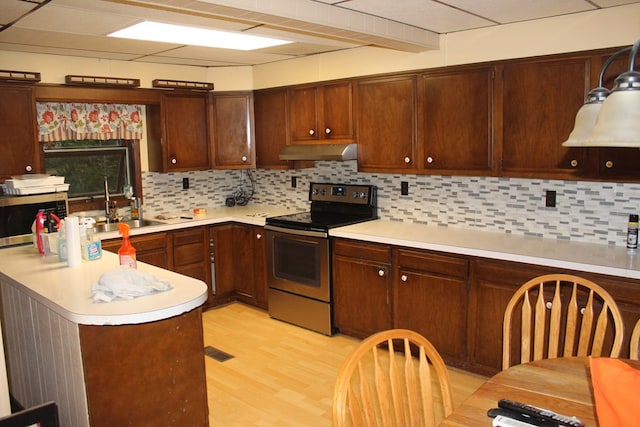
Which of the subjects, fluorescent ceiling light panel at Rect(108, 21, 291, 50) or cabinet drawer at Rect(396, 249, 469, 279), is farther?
cabinet drawer at Rect(396, 249, 469, 279)

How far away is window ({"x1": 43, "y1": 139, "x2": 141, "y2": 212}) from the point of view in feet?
15.2

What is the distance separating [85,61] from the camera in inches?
174

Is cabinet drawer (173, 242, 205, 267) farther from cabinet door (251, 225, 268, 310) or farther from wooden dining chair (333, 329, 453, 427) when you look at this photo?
wooden dining chair (333, 329, 453, 427)

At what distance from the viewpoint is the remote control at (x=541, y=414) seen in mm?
1482

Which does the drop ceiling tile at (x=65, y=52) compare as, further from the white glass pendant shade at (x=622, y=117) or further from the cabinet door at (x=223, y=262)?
the white glass pendant shade at (x=622, y=117)

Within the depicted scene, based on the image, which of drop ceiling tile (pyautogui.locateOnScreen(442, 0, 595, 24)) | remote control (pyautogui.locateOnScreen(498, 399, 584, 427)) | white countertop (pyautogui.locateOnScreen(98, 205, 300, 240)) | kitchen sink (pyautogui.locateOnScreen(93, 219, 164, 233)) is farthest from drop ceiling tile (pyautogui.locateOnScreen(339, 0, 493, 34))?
kitchen sink (pyautogui.locateOnScreen(93, 219, 164, 233))

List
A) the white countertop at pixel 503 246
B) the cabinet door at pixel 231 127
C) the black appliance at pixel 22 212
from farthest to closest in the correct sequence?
the cabinet door at pixel 231 127 → the black appliance at pixel 22 212 → the white countertop at pixel 503 246

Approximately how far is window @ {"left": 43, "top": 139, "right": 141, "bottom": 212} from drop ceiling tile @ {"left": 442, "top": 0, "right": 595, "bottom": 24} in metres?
3.28

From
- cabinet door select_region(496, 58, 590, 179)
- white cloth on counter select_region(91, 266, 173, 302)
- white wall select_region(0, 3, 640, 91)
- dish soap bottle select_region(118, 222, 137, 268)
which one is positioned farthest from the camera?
cabinet door select_region(496, 58, 590, 179)

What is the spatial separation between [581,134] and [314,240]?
Answer: 2843mm

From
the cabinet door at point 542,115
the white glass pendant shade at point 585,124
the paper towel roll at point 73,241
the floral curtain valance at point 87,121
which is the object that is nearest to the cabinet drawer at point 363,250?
the cabinet door at point 542,115

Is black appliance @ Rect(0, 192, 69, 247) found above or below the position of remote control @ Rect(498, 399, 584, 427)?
above

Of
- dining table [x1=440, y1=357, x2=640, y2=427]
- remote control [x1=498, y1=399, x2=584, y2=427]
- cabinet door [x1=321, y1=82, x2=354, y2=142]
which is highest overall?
cabinet door [x1=321, y1=82, x2=354, y2=142]

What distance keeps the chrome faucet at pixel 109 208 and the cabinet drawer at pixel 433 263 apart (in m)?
2.53
